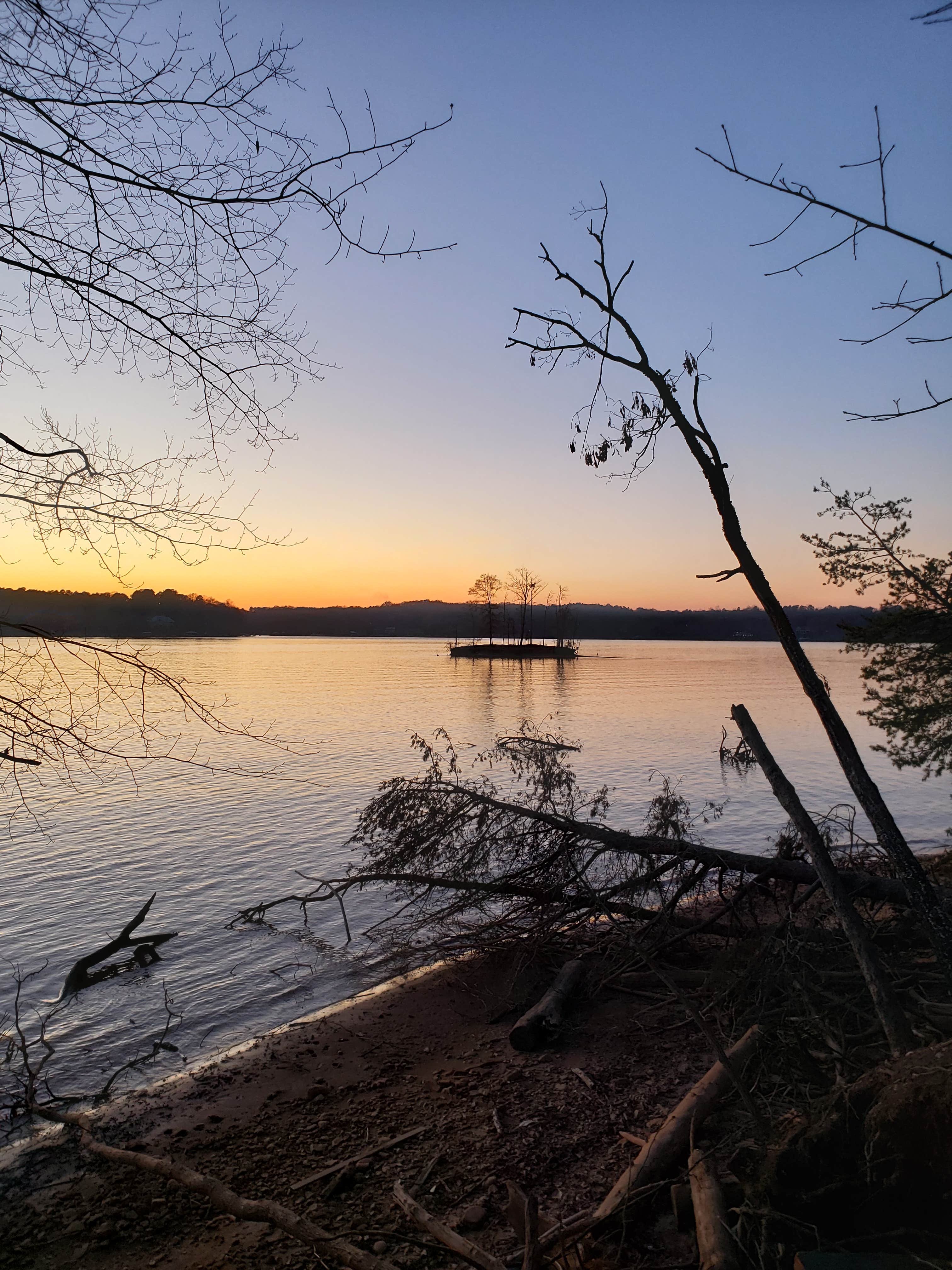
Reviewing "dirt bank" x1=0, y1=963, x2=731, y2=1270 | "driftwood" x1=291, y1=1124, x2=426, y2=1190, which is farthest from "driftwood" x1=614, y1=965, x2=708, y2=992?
"driftwood" x1=291, y1=1124, x2=426, y2=1190

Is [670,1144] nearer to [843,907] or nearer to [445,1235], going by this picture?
[445,1235]

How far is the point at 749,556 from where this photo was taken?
5766mm

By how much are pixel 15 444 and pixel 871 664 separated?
15.7 meters

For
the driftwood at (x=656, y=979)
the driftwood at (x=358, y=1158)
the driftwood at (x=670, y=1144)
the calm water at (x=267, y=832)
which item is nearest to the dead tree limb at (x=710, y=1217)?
the driftwood at (x=670, y=1144)

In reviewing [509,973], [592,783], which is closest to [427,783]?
[509,973]

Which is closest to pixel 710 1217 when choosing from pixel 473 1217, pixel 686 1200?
pixel 686 1200

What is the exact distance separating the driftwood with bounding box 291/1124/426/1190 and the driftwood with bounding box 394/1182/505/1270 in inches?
24.7

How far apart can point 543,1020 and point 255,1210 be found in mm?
3590

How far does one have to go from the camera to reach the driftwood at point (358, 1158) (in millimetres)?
5035

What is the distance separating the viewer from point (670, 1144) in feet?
15.0

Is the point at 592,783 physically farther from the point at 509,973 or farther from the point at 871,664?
the point at 509,973

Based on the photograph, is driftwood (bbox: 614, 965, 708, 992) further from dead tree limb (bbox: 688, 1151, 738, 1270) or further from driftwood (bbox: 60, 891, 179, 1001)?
driftwood (bbox: 60, 891, 179, 1001)

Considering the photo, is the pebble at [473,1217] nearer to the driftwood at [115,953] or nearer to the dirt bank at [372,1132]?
the dirt bank at [372,1132]

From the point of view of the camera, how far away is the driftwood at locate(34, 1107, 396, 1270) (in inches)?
148
